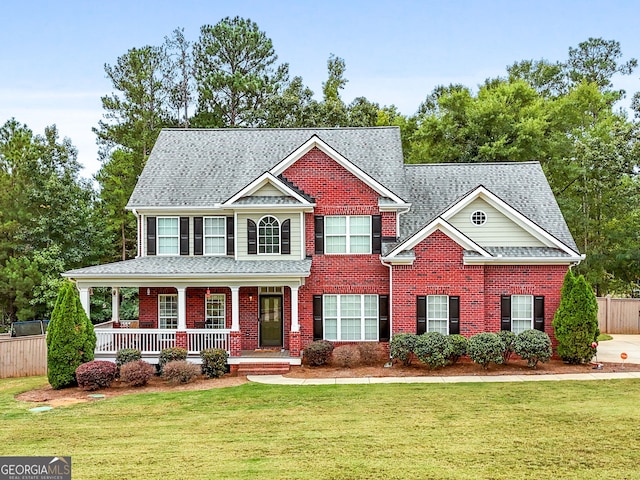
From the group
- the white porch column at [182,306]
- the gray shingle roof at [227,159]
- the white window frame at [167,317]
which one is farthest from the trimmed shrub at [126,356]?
the gray shingle roof at [227,159]

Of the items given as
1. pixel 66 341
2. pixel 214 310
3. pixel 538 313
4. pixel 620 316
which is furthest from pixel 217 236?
pixel 620 316

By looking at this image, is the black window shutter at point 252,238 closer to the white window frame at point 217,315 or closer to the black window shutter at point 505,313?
the white window frame at point 217,315

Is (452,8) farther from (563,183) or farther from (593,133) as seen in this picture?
(563,183)

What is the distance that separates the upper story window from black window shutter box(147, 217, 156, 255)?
6.16 feet

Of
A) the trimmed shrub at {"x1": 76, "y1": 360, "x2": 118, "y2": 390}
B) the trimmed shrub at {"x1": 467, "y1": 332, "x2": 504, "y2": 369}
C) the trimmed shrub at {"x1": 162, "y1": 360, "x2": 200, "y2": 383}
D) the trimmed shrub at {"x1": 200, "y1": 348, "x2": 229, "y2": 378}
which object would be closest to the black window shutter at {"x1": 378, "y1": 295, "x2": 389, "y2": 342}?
the trimmed shrub at {"x1": 467, "y1": 332, "x2": 504, "y2": 369}

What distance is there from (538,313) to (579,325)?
156 cm

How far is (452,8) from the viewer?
24797 millimetres

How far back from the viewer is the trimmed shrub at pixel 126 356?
19.3m

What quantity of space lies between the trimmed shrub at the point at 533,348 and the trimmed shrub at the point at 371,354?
13.9ft

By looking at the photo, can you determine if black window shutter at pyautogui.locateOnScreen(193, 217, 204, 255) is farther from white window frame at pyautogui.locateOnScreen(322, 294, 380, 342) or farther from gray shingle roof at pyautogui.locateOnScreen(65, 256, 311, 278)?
white window frame at pyautogui.locateOnScreen(322, 294, 380, 342)

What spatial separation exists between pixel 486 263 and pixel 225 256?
9170 millimetres

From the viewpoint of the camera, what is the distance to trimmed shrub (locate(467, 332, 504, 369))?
18781 mm

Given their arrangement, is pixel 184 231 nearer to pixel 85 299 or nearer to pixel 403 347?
pixel 85 299

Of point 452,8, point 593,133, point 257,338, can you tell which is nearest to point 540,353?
point 257,338
